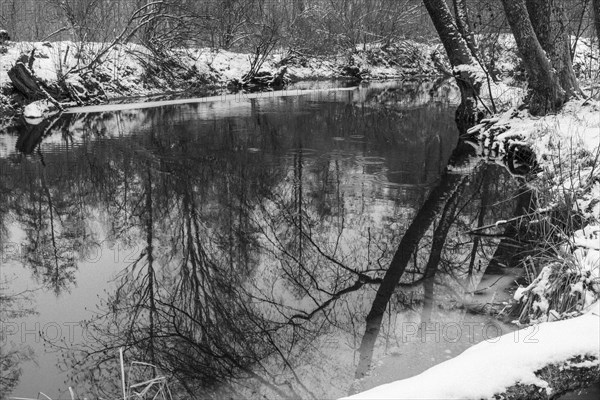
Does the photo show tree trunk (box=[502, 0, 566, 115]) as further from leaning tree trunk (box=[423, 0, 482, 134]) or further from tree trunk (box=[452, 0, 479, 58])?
tree trunk (box=[452, 0, 479, 58])

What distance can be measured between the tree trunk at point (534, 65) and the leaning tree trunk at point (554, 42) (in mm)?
301

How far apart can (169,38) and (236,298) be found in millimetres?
22101

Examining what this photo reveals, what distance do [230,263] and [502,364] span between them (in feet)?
12.2

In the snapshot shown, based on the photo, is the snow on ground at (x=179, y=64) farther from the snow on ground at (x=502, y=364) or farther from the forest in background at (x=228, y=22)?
the snow on ground at (x=502, y=364)

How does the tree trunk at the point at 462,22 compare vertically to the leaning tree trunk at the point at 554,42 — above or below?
above

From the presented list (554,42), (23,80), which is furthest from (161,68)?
(554,42)

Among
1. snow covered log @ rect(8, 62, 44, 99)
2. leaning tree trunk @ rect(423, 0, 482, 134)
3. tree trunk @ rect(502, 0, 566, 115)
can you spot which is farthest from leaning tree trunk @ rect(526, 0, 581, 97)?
snow covered log @ rect(8, 62, 44, 99)

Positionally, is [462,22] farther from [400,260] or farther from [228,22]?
[228,22]

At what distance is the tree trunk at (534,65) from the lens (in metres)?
9.52

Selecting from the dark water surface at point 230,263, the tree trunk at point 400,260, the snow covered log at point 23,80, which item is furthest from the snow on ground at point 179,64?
the tree trunk at point 400,260

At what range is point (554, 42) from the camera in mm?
10266

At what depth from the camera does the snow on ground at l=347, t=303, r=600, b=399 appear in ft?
8.66

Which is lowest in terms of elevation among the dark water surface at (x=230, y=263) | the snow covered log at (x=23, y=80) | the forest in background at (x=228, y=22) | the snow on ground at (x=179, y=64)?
the dark water surface at (x=230, y=263)

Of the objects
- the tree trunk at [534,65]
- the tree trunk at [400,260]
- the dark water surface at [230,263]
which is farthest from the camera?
the tree trunk at [534,65]
